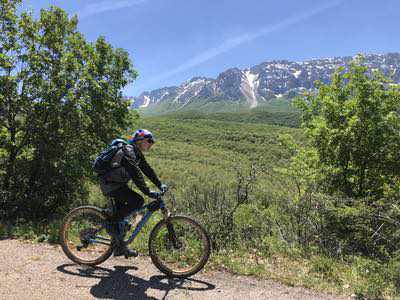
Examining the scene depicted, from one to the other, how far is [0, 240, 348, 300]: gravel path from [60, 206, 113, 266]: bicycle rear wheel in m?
0.19

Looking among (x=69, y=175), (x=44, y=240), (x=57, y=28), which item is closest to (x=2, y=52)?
(x=57, y=28)

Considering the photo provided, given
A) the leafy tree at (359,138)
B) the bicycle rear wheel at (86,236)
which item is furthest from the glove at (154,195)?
the leafy tree at (359,138)

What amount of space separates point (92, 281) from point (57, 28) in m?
8.84

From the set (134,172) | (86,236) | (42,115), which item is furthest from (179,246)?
(42,115)

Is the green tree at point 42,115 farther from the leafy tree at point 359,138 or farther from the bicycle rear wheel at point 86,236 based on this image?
the leafy tree at point 359,138

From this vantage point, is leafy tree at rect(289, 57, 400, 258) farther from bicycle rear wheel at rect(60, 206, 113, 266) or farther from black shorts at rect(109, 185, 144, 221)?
bicycle rear wheel at rect(60, 206, 113, 266)

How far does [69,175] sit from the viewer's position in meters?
10.3

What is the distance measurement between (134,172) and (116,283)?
1.80 m

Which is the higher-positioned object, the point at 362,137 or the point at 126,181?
the point at 362,137

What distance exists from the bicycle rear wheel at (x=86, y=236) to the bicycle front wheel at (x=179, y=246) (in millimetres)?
880

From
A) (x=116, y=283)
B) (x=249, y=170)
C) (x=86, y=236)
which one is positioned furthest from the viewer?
(x=249, y=170)

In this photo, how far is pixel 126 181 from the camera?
5.10 meters

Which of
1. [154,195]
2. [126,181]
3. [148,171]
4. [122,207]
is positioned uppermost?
[148,171]

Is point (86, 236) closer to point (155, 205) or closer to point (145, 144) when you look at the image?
point (155, 205)
